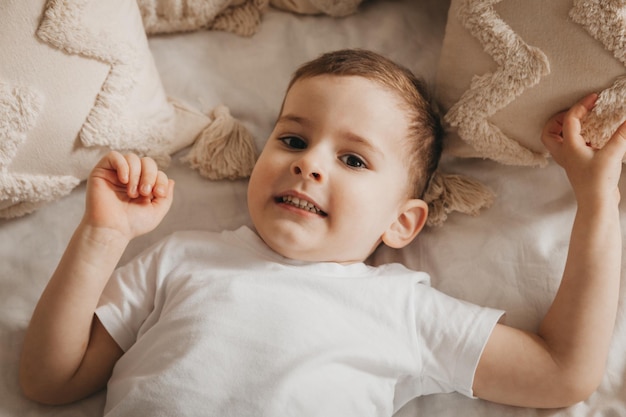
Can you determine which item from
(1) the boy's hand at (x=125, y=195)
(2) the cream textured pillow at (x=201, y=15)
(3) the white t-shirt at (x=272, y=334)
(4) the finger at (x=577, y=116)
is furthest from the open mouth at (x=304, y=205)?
(2) the cream textured pillow at (x=201, y=15)

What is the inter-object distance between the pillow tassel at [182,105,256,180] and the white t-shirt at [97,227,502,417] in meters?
0.18

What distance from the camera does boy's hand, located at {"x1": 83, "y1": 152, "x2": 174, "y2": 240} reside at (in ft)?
3.28

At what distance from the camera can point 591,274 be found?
3.37 feet

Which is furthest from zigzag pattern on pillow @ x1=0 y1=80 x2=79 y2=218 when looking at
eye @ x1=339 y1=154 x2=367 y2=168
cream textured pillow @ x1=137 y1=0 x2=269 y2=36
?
eye @ x1=339 y1=154 x2=367 y2=168

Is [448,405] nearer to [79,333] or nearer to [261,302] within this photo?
[261,302]

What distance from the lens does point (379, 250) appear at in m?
1.25

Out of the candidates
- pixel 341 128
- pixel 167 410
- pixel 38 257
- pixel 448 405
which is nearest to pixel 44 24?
pixel 38 257

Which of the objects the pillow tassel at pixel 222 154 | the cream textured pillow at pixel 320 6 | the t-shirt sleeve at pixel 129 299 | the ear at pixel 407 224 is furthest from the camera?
the cream textured pillow at pixel 320 6

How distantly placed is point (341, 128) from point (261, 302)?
324mm

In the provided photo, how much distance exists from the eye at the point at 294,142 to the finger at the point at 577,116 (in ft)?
1.48

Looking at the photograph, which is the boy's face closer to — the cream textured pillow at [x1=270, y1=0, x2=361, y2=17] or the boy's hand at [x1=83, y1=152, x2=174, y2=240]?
the boy's hand at [x1=83, y1=152, x2=174, y2=240]

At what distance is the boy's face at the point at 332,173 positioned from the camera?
103 cm

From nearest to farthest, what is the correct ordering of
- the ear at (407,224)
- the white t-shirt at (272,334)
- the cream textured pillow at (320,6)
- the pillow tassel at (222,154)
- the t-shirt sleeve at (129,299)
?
the white t-shirt at (272,334), the t-shirt sleeve at (129,299), the ear at (407,224), the pillow tassel at (222,154), the cream textured pillow at (320,6)

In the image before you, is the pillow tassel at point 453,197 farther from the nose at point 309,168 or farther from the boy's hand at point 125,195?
the boy's hand at point 125,195
